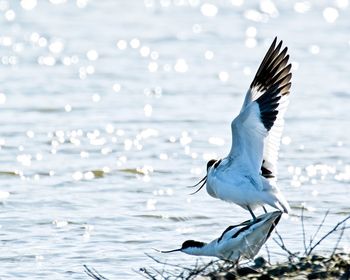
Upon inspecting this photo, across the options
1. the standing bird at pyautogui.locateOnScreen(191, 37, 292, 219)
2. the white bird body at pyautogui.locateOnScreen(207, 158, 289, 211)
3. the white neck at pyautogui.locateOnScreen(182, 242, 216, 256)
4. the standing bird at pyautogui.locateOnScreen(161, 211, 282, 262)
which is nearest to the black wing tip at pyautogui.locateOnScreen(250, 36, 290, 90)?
the standing bird at pyautogui.locateOnScreen(191, 37, 292, 219)

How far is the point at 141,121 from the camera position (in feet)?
43.2

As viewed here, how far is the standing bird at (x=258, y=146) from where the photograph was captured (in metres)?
7.68

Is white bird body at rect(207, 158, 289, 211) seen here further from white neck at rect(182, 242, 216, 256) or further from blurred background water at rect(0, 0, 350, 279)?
blurred background water at rect(0, 0, 350, 279)

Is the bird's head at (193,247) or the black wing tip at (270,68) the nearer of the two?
the bird's head at (193,247)

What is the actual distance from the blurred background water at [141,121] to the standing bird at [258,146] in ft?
2.52

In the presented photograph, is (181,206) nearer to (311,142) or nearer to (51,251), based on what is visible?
(51,251)

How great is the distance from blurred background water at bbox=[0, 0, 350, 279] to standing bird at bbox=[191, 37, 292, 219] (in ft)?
2.52

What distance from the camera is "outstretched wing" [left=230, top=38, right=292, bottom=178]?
7.75m

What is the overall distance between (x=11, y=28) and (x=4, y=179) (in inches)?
321

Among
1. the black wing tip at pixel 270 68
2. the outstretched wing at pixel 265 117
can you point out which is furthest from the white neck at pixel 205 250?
the black wing tip at pixel 270 68

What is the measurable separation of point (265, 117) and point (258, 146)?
0.21 m

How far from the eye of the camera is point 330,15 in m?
20.3

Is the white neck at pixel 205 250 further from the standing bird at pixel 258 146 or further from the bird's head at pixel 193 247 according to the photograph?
the standing bird at pixel 258 146

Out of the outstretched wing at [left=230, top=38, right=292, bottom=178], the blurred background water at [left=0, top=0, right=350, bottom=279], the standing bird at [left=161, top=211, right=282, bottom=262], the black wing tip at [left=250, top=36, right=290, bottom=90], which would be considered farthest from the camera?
the blurred background water at [left=0, top=0, right=350, bottom=279]
